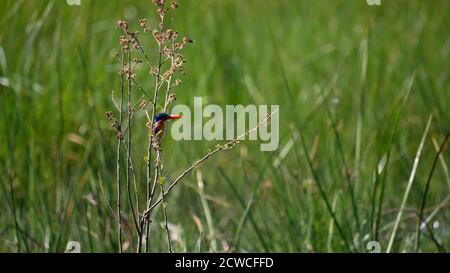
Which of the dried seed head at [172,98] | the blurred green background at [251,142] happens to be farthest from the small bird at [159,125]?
the blurred green background at [251,142]

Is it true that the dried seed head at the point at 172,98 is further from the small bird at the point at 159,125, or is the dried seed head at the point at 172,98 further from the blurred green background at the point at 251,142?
the blurred green background at the point at 251,142

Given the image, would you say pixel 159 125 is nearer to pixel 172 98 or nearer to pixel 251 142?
pixel 172 98

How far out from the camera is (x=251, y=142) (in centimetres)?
303

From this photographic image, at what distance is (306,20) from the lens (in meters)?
4.02

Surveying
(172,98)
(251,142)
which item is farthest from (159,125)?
(251,142)

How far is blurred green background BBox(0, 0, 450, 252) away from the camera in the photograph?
2.16 metres

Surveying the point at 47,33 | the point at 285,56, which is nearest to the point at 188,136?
the point at 47,33

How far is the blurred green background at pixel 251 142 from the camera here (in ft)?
7.09

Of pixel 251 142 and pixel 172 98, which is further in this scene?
pixel 251 142

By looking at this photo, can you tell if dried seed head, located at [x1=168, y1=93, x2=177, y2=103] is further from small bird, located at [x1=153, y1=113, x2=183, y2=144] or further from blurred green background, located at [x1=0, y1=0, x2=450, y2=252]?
blurred green background, located at [x1=0, y1=0, x2=450, y2=252]

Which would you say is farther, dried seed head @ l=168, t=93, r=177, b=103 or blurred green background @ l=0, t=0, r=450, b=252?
blurred green background @ l=0, t=0, r=450, b=252

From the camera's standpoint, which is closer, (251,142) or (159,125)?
(159,125)

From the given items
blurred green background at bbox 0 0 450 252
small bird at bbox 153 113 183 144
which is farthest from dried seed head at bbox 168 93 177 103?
blurred green background at bbox 0 0 450 252
